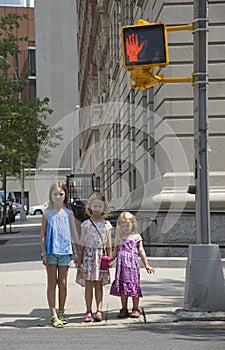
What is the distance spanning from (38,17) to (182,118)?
59864 mm

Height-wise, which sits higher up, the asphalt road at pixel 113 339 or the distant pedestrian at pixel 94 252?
the distant pedestrian at pixel 94 252

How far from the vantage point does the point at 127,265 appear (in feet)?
29.7

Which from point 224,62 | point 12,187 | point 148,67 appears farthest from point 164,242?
point 12,187

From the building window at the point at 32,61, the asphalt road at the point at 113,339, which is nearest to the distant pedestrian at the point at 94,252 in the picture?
the asphalt road at the point at 113,339

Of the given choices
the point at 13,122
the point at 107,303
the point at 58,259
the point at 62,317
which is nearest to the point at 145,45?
the point at 58,259

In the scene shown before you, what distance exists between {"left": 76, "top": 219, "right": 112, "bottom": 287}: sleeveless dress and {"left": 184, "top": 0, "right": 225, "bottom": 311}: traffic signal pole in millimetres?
1092

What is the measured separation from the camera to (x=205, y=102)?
9.17 m

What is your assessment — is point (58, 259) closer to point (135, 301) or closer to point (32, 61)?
point (135, 301)

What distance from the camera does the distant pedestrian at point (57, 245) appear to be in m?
8.71

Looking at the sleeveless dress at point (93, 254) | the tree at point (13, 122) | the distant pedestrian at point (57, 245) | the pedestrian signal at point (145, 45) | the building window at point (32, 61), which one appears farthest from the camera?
the building window at point (32, 61)

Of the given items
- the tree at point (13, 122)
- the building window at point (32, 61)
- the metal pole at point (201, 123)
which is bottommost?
the metal pole at point (201, 123)

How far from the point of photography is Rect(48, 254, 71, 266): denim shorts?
8.75 meters

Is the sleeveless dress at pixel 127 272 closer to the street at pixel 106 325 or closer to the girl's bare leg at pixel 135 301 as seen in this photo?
the girl's bare leg at pixel 135 301

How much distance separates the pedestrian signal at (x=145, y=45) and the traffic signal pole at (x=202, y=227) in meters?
0.71
